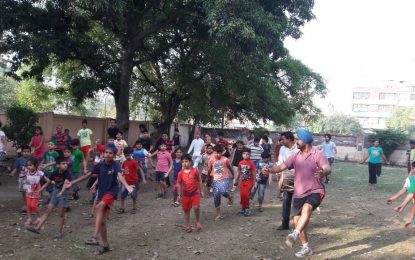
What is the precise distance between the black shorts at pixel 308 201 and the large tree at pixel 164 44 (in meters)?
6.48

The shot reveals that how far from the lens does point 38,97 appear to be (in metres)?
22.0

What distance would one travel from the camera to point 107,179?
20.5ft

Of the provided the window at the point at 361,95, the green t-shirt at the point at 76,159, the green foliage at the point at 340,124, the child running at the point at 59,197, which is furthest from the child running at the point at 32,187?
the window at the point at 361,95

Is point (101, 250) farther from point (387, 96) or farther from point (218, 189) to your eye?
point (387, 96)

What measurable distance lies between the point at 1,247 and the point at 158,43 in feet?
43.9

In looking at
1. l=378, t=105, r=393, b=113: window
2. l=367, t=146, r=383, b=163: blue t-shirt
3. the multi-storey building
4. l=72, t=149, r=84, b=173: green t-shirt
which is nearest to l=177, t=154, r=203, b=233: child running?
l=72, t=149, r=84, b=173: green t-shirt

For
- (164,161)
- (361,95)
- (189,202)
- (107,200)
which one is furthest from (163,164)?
(361,95)

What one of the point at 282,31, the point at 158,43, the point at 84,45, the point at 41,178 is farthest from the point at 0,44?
the point at 282,31

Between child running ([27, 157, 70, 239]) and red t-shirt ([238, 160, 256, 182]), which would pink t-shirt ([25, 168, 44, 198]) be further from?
red t-shirt ([238, 160, 256, 182])

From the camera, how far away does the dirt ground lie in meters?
6.18

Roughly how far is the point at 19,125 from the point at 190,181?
963 cm

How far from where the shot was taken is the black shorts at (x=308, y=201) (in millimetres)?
5609

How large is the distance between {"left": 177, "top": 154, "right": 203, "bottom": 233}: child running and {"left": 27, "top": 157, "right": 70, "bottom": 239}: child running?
203 centimetres

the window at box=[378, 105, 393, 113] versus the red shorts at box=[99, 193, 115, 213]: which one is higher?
the window at box=[378, 105, 393, 113]
